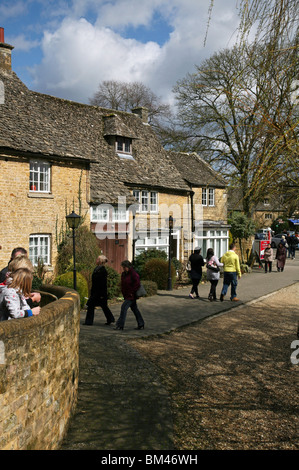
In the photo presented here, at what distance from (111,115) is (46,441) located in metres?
21.0

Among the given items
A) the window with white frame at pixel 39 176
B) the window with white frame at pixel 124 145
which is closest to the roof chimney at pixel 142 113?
the window with white frame at pixel 124 145

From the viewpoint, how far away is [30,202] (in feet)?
56.2

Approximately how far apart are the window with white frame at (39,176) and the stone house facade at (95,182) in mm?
37

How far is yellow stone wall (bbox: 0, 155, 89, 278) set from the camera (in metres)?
16.2

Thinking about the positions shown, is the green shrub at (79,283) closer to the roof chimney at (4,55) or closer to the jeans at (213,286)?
the jeans at (213,286)

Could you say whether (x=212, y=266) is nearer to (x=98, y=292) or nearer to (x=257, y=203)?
(x=98, y=292)

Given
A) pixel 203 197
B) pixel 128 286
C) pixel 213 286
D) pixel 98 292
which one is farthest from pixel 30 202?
pixel 203 197

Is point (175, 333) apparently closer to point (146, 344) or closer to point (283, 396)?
point (146, 344)

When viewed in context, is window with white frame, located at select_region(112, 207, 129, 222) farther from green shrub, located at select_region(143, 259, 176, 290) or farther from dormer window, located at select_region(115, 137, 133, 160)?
dormer window, located at select_region(115, 137, 133, 160)

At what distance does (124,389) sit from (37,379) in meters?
2.89

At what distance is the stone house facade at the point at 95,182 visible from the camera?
55.1 feet

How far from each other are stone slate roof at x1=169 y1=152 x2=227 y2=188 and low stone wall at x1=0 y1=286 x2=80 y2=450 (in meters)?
21.5

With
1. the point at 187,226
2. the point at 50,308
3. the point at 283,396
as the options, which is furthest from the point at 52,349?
the point at 187,226

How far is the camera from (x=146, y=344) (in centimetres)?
1062
